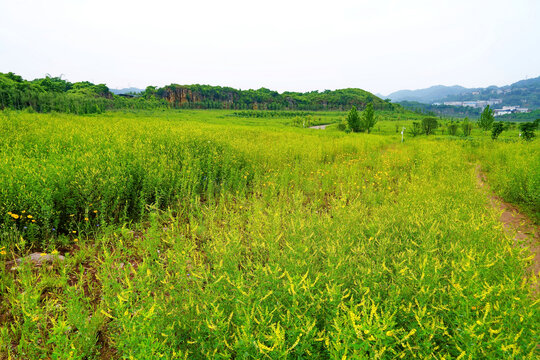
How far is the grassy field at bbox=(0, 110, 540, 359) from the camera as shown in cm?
170

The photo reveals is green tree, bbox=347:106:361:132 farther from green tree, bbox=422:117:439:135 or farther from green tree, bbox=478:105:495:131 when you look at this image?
green tree, bbox=478:105:495:131

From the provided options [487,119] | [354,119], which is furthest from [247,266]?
[487,119]

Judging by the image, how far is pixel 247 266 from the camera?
104 inches

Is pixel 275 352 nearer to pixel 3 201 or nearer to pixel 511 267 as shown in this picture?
pixel 511 267

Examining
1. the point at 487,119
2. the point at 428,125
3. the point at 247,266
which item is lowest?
the point at 247,266

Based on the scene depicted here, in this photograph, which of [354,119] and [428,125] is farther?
[428,125]

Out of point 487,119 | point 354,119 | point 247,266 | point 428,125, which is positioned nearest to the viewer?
point 247,266

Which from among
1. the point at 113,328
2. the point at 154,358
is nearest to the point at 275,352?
the point at 154,358

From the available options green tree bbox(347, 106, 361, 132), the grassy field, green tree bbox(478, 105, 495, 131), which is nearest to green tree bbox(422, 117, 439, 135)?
green tree bbox(478, 105, 495, 131)

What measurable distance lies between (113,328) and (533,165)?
9794 millimetres

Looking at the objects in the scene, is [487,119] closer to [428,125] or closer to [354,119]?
[428,125]

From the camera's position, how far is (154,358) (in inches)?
59.5

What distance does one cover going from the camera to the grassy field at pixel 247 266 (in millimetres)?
1702

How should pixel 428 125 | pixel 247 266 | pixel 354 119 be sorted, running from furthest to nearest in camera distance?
pixel 428 125, pixel 354 119, pixel 247 266
